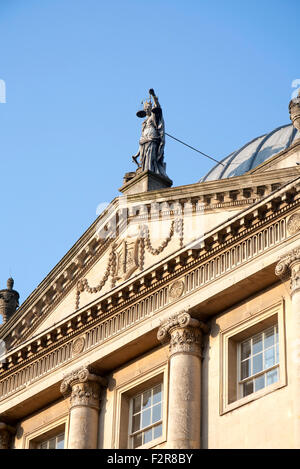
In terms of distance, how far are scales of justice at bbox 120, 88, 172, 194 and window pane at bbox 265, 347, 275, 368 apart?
7.12 meters

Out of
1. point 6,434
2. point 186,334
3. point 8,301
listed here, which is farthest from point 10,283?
point 186,334

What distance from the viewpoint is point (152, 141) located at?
113ft

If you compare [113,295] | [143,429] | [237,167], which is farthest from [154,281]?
[237,167]

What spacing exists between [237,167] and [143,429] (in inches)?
654

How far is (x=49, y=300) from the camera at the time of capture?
35.2 metres

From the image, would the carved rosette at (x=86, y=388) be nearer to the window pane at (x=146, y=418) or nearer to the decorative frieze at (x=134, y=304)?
the decorative frieze at (x=134, y=304)

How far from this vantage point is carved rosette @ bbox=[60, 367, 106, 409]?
1257 inches

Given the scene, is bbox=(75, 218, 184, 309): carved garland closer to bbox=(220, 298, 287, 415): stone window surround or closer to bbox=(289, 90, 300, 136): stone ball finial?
bbox=(220, 298, 287, 415): stone window surround

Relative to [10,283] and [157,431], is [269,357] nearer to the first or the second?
[157,431]

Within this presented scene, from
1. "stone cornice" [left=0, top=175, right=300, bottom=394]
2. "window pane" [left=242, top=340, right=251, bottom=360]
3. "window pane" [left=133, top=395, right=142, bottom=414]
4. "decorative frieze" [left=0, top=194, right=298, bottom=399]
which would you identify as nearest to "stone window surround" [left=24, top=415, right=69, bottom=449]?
"decorative frieze" [left=0, top=194, right=298, bottom=399]

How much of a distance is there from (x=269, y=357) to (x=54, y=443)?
27.2 feet

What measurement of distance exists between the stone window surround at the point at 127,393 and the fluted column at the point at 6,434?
455cm

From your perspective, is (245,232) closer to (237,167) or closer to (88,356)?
(88,356)

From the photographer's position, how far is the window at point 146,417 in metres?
30.3
